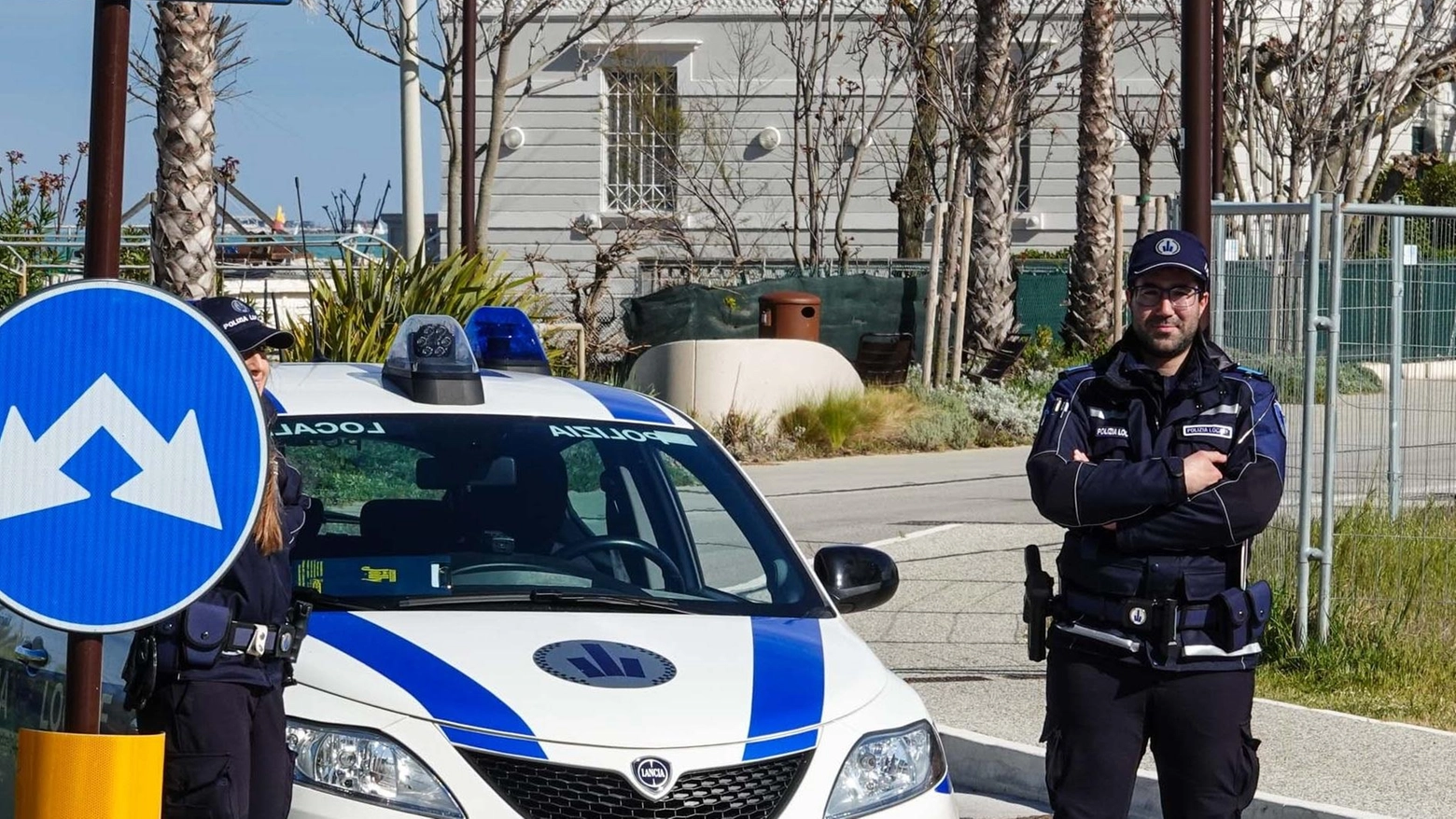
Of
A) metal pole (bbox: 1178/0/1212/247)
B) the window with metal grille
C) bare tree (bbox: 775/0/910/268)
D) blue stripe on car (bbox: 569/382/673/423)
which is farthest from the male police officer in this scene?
the window with metal grille

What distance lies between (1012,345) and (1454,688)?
14.7 meters

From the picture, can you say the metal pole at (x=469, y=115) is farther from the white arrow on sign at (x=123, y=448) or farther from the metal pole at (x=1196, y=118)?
the white arrow on sign at (x=123, y=448)

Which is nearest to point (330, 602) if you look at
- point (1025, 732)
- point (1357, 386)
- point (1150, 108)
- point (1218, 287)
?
point (1025, 732)

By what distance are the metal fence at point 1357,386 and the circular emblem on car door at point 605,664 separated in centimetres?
467

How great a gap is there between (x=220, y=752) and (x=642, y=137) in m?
34.7

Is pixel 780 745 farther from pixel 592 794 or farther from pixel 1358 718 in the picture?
pixel 1358 718

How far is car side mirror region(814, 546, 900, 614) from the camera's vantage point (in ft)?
17.1

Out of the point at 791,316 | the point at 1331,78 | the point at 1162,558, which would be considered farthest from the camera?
the point at 1331,78

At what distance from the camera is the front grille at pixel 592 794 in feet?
13.2

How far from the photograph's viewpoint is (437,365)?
5.35 m

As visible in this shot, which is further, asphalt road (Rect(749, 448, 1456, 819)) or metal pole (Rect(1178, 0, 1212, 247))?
metal pole (Rect(1178, 0, 1212, 247))

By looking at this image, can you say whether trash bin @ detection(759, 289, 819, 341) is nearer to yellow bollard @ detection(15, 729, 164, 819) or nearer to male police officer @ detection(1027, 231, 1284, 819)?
male police officer @ detection(1027, 231, 1284, 819)

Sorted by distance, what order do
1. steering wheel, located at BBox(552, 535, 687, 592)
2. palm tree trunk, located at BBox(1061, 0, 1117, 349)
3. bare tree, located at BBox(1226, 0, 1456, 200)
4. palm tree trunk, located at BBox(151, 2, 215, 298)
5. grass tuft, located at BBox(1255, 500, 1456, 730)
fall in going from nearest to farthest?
steering wheel, located at BBox(552, 535, 687, 592), grass tuft, located at BBox(1255, 500, 1456, 730), palm tree trunk, located at BBox(151, 2, 215, 298), palm tree trunk, located at BBox(1061, 0, 1117, 349), bare tree, located at BBox(1226, 0, 1456, 200)

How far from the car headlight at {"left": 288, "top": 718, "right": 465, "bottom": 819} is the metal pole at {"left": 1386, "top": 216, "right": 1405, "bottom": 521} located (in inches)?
242
